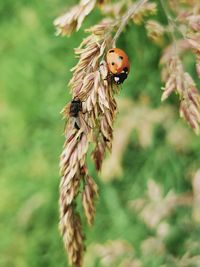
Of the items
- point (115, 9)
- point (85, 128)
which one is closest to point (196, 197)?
point (115, 9)

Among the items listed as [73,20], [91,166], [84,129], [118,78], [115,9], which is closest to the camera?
[84,129]

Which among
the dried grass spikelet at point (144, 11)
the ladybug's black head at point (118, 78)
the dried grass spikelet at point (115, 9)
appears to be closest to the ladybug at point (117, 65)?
the ladybug's black head at point (118, 78)

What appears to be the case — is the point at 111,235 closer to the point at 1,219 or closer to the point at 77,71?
the point at 1,219

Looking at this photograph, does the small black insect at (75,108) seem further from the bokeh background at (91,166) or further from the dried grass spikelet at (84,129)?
the bokeh background at (91,166)

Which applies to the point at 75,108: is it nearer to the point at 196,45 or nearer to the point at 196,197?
the point at 196,45

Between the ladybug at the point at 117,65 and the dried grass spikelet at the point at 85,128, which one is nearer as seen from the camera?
the dried grass spikelet at the point at 85,128

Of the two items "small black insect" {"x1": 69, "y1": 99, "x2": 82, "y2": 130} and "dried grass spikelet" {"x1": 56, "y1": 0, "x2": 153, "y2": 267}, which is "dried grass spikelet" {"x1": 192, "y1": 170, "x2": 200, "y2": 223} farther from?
"small black insect" {"x1": 69, "y1": 99, "x2": 82, "y2": 130}
